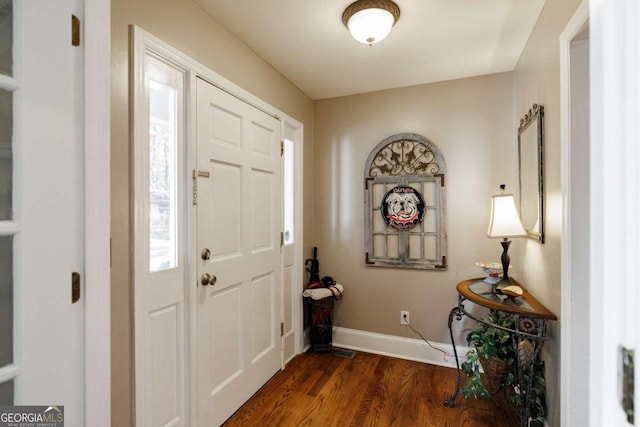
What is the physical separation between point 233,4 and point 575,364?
2.45 metres

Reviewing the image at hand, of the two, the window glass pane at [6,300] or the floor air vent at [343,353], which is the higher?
the window glass pane at [6,300]

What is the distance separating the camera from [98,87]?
103cm

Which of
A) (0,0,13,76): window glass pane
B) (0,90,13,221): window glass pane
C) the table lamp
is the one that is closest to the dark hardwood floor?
the table lamp

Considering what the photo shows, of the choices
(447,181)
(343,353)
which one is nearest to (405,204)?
(447,181)

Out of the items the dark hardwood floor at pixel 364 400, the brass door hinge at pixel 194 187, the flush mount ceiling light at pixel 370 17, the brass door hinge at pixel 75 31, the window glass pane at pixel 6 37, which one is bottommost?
the dark hardwood floor at pixel 364 400

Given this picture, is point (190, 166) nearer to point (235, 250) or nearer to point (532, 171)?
point (235, 250)

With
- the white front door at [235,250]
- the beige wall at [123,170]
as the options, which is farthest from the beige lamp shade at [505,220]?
the beige wall at [123,170]

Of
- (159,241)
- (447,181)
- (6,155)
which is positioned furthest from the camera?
(447,181)

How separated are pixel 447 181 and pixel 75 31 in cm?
254

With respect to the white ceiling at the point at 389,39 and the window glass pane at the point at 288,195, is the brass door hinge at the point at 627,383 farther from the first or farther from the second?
the window glass pane at the point at 288,195

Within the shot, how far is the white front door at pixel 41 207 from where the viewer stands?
83 centimetres

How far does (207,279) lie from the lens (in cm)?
172

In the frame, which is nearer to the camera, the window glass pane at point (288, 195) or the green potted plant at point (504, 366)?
the green potted plant at point (504, 366)

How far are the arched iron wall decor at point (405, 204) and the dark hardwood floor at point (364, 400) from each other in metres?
0.90
